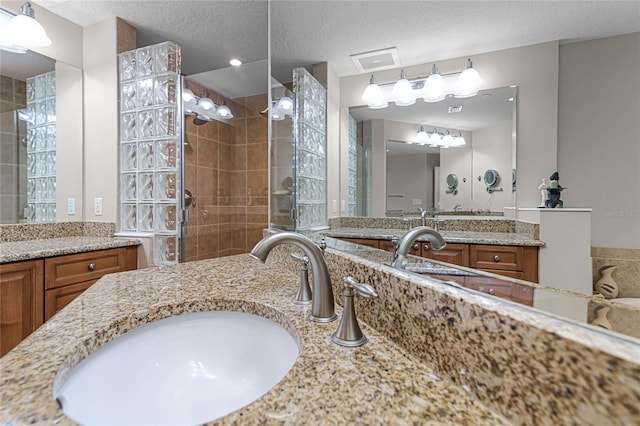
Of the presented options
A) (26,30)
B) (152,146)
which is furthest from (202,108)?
(26,30)

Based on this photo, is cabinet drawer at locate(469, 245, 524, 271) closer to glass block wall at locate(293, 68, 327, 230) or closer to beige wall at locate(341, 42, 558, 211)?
beige wall at locate(341, 42, 558, 211)

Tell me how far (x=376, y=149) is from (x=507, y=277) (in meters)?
0.37

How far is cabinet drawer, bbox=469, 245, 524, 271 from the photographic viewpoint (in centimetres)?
40

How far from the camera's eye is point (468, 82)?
469 millimetres

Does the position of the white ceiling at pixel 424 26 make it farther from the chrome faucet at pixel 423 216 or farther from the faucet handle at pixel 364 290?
the faucet handle at pixel 364 290

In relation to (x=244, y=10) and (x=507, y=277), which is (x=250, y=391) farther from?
(x=244, y=10)

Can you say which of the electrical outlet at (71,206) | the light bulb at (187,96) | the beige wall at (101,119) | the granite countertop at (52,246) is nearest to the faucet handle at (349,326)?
the granite countertop at (52,246)

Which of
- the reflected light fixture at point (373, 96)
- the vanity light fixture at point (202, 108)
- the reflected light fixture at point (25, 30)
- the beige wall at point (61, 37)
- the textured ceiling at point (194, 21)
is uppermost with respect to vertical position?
the textured ceiling at point (194, 21)

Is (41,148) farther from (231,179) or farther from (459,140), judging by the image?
(459,140)

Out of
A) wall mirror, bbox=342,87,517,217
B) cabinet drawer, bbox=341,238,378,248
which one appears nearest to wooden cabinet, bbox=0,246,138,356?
cabinet drawer, bbox=341,238,378,248

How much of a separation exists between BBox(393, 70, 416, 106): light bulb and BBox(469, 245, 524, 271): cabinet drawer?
0.93 ft

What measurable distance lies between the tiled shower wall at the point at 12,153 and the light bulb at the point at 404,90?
8.23 ft

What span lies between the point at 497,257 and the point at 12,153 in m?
2.74

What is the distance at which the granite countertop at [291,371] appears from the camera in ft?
1.24
